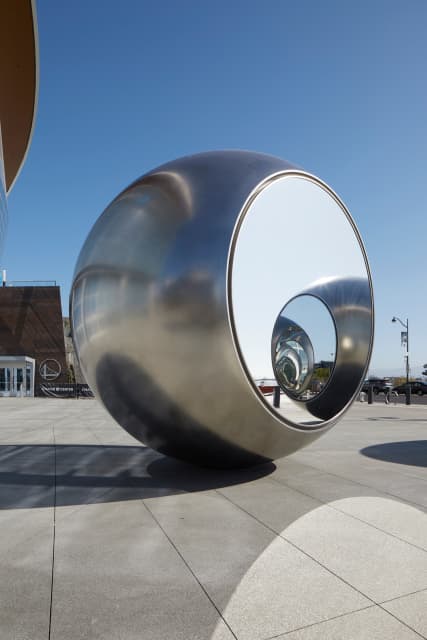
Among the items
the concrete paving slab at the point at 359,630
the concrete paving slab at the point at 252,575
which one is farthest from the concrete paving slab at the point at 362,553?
the concrete paving slab at the point at 359,630

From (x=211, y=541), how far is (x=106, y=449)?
5.07 meters

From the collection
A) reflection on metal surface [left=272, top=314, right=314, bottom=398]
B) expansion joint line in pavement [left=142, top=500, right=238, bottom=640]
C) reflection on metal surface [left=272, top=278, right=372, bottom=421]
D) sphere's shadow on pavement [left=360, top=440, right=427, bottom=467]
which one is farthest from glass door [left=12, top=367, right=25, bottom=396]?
expansion joint line in pavement [left=142, top=500, right=238, bottom=640]

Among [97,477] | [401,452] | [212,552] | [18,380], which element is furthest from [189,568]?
[18,380]

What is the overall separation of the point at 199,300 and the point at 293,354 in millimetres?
4390

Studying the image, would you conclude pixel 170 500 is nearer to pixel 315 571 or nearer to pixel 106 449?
pixel 315 571

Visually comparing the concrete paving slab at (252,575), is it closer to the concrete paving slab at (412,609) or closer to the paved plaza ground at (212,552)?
the paved plaza ground at (212,552)

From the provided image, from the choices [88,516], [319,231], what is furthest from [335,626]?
[319,231]

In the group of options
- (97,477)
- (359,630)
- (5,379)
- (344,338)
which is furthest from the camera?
(5,379)

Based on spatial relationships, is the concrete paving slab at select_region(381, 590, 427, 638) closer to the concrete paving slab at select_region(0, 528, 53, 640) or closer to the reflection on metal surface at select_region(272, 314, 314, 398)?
the concrete paving slab at select_region(0, 528, 53, 640)

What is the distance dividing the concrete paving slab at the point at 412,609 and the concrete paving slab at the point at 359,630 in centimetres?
6

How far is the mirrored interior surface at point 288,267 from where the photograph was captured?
505 cm

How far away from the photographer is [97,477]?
633 cm

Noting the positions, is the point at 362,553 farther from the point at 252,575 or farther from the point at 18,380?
the point at 18,380

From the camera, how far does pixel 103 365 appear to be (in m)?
5.40
